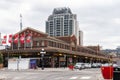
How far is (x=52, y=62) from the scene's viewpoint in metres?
104

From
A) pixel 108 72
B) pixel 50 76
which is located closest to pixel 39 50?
pixel 50 76

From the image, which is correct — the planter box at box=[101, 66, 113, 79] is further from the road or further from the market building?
the market building

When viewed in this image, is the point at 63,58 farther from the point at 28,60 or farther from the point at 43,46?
the point at 28,60

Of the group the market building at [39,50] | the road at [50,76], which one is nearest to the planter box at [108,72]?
the road at [50,76]

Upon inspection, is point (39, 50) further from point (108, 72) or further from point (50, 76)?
point (108, 72)

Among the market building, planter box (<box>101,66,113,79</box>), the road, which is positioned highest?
the market building

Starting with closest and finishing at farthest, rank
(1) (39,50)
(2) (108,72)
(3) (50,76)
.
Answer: (2) (108,72) < (3) (50,76) < (1) (39,50)

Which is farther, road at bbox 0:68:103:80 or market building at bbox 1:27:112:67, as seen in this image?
market building at bbox 1:27:112:67

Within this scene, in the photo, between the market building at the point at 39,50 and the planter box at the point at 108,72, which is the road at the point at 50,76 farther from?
the market building at the point at 39,50

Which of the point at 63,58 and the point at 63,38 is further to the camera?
the point at 63,38

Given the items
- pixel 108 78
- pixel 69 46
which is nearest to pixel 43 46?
pixel 69 46

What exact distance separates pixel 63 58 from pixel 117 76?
93845 mm

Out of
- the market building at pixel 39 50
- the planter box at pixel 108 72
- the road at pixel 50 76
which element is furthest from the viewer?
the market building at pixel 39 50

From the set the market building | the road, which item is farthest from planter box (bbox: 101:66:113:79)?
the market building
